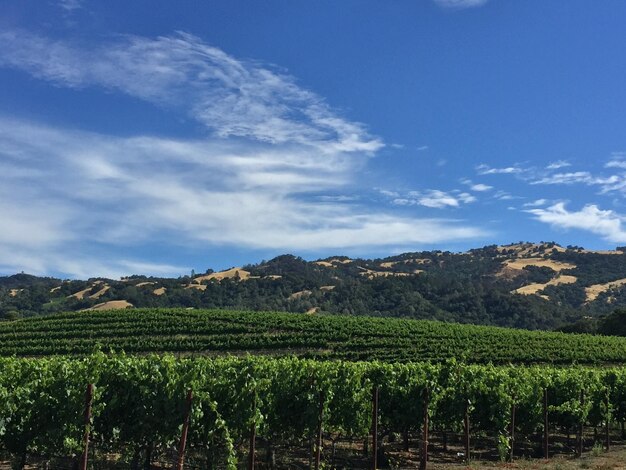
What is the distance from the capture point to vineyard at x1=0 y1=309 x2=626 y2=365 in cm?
5106

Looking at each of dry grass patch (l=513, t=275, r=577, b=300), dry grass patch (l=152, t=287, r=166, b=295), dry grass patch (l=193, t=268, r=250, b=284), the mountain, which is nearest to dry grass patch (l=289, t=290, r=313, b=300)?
the mountain

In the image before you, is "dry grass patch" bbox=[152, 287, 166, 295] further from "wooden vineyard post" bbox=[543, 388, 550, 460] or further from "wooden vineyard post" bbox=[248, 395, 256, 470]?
"wooden vineyard post" bbox=[248, 395, 256, 470]

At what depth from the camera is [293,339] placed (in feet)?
186

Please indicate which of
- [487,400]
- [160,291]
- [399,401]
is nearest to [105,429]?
[399,401]

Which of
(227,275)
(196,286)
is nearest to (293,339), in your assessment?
(196,286)

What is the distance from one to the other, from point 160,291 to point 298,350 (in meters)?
106

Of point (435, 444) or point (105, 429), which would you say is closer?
point (105, 429)

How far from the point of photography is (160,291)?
150250 mm

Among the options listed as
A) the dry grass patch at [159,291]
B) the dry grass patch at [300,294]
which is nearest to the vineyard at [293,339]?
the dry grass patch at [300,294]

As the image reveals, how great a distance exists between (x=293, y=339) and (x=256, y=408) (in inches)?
1751

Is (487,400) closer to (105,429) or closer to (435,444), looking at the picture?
(435,444)

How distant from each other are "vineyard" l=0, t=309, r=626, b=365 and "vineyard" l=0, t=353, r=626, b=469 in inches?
1067

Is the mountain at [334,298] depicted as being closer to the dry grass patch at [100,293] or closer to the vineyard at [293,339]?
the dry grass patch at [100,293]

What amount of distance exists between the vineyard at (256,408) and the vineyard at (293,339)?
27.1m
